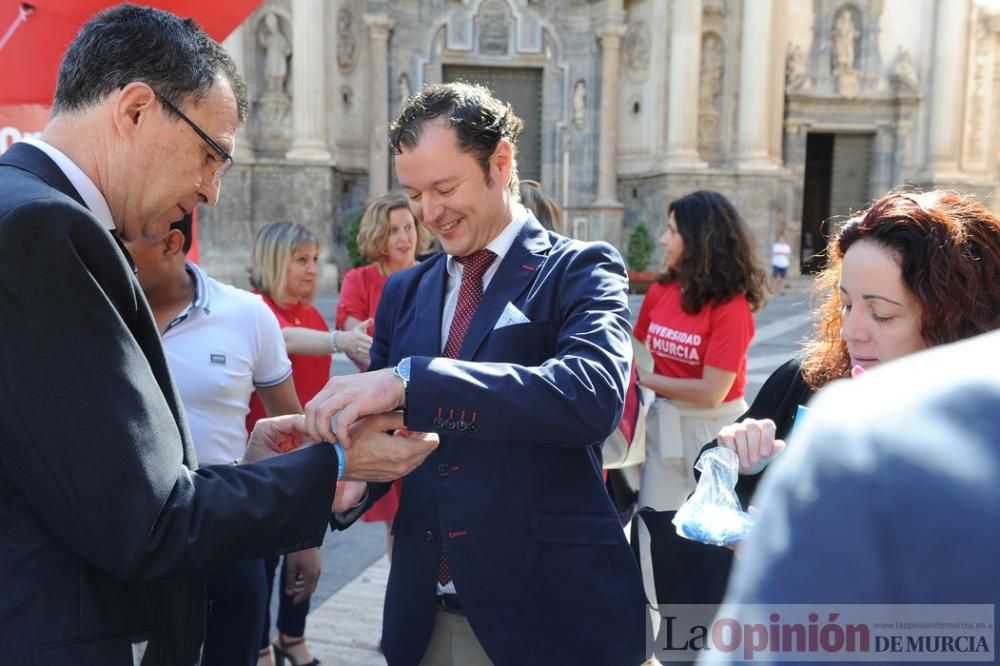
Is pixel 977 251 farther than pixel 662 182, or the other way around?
pixel 662 182

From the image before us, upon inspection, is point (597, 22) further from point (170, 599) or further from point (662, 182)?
point (170, 599)

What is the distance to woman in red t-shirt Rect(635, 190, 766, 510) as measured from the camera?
3887mm

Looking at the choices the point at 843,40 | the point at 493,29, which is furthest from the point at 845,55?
the point at 493,29

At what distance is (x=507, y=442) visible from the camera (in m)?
1.98

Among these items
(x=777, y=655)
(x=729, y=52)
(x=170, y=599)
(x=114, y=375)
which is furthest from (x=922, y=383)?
(x=729, y=52)

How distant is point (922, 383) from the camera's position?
2.03 feet

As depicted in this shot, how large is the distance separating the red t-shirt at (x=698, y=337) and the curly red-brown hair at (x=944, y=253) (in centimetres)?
177

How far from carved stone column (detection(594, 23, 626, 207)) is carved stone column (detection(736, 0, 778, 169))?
2.94 metres

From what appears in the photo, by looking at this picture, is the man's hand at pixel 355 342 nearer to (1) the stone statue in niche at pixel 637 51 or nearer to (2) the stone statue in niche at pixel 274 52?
(2) the stone statue in niche at pixel 274 52

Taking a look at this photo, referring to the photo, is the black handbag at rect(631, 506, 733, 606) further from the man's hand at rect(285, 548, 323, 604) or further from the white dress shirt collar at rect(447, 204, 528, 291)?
the man's hand at rect(285, 548, 323, 604)

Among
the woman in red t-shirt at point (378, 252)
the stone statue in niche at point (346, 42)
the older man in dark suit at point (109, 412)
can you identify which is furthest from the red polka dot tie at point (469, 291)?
the stone statue in niche at point (346, 42)

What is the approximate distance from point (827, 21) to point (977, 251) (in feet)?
67.8

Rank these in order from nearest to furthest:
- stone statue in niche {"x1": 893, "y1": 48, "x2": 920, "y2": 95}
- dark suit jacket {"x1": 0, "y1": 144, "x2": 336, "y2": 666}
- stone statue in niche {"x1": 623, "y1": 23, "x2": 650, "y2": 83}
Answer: dark suit jacket {"x1": 0, "y1": 144, "x2": 336, "y2": 666}
stone statue in niche {"x1": 623, "y1": 23, "x2": 650, "y2": 83}
stone statue in niche {"x1": 893, "y1": 48, "x2": 920, "y2": 95}

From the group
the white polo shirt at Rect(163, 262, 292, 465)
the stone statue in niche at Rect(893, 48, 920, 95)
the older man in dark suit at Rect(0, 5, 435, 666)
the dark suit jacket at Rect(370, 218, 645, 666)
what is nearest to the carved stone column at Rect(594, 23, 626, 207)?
the stone statue in niche at Rect(893, 48, 920, 95)
